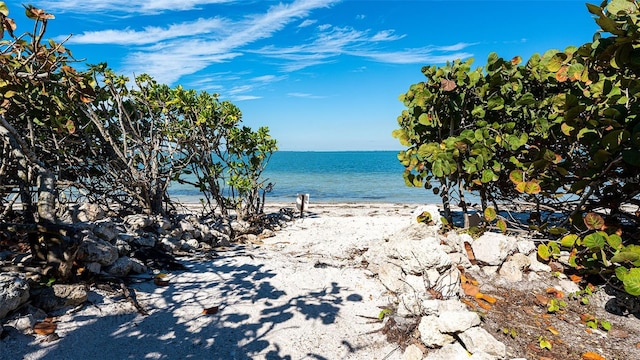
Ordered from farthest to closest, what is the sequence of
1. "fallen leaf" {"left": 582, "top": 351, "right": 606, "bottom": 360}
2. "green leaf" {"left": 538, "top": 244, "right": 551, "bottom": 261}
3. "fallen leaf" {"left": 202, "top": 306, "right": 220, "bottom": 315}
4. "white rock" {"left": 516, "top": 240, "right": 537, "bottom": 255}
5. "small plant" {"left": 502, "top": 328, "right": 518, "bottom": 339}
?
1. "white rock" {"left": 516, "top": 240, "right": 537, "bottom": 255}
2. "green leaf" {"left": 538, "top": 244, "right": 551, "bottom": 261}
3. "fallen leaf" {"left": 202, "top": 306, "right": 220, "bottom": 315}
4. "small plant" {"left": 502, "top": 328, "right": 518, "bottom": 339}
5. "fallen leaf" {"left": 582, "top": 351, "right": 606, "bottom": 360}

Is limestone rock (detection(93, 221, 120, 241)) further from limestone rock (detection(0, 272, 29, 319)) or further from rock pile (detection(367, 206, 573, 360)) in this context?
rock pile (detection(367, 206, 573, 360))

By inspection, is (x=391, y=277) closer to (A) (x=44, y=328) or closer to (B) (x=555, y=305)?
(B) (x=555, y=305)

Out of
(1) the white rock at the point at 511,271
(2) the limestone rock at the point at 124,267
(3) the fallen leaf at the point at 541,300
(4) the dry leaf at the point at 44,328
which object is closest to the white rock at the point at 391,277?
(1) the white rock at the point at 511,271

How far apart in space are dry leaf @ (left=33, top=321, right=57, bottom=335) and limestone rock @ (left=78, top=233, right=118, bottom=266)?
3.15 ft

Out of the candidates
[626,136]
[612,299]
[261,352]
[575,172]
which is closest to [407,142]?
[575,172]

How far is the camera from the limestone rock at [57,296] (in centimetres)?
369

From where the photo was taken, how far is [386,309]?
4.30 m

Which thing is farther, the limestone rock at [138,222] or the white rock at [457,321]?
the limestone rock at [138,222]

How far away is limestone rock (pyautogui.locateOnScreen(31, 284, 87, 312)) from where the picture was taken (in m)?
3.69

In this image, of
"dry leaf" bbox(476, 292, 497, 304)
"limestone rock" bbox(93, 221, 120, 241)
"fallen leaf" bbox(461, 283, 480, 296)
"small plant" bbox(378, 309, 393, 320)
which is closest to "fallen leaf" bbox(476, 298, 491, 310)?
"dry leaf" bbox(476, 292, 497, 304)

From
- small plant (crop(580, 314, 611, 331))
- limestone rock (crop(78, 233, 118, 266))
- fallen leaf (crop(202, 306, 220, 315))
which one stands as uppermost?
limestone rock (crop(78, 233, 118, 266))

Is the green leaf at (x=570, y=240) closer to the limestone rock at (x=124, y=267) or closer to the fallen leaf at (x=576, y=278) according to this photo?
the fallen leaf at (x=576, y=278)

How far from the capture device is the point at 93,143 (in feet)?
23.2

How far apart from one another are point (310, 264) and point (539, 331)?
341 centimetres
